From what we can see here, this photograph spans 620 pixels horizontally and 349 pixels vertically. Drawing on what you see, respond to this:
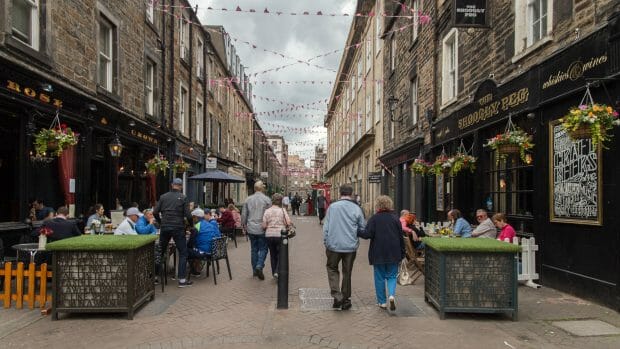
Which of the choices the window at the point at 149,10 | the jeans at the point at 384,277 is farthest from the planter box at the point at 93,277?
the window at the point at 149,10

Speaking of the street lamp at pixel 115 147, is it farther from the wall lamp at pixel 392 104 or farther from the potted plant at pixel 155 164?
the wall lamp at pixel 392 104

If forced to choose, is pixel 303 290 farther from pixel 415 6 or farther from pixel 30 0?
pixel 415 6

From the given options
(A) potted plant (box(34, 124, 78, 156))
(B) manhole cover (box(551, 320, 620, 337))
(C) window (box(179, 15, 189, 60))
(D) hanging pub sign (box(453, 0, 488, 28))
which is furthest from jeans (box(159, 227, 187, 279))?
(C) window (box(179, 15, 189, 60))

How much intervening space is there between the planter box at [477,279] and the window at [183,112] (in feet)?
54.9

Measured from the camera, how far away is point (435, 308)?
6.48 m

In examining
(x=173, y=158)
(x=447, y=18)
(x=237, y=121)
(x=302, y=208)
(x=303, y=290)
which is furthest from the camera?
(x=302, y=208)

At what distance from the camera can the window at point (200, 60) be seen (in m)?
23.6

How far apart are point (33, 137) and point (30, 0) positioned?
2701 mm

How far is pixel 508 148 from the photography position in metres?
8.20

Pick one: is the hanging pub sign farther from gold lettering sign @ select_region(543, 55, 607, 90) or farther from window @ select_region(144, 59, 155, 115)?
window @ select_region(144, 59, 155, 115)

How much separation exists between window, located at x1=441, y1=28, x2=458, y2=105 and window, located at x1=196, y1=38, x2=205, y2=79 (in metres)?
13.6

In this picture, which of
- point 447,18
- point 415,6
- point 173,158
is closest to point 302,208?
point 173,158

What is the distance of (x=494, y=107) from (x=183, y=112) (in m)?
14.8

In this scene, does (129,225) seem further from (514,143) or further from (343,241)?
(514,143)
